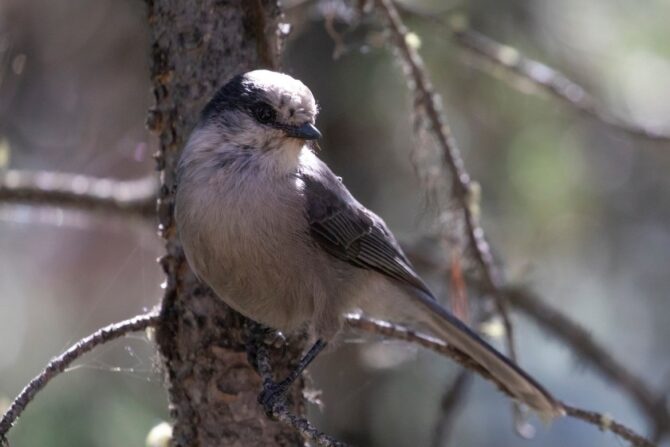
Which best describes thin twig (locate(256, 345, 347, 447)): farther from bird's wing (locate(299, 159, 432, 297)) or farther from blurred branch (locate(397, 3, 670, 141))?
blurred branch (locate(397, 3, 670, 141))

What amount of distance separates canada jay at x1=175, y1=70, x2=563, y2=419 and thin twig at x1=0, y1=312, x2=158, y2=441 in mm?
236

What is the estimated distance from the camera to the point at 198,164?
3051mm

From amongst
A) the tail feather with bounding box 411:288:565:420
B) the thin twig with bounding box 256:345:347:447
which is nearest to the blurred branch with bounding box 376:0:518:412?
the tail feather with bounding box 411:288:565:420

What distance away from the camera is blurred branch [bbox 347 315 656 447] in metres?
2.93

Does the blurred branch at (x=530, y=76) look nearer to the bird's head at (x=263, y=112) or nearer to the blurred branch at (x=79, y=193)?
the bird's head at (x=263, y=112)

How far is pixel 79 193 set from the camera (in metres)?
4.03

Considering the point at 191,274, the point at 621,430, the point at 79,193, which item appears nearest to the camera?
the point at 621,430

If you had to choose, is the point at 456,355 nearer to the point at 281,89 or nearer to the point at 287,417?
the point at 287,417

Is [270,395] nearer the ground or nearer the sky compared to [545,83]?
nearer the ground

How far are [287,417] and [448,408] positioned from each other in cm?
107

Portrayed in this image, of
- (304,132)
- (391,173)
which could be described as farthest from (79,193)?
(391,173)

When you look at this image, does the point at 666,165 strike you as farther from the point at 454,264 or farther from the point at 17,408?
the point at 17,408

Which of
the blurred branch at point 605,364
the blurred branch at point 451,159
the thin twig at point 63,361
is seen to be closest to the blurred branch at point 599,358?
the blurred branch at point 605,364

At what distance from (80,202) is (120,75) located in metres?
1.86
